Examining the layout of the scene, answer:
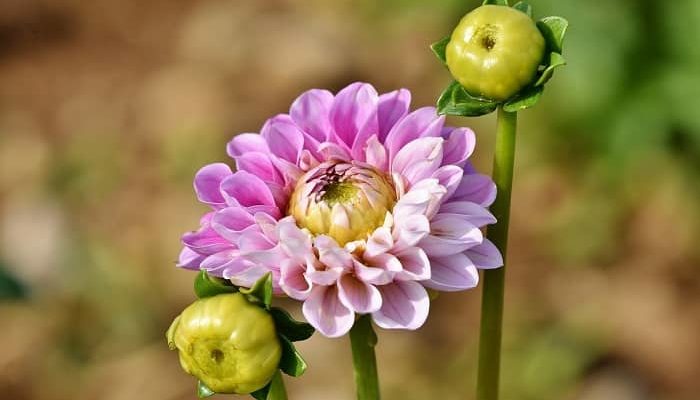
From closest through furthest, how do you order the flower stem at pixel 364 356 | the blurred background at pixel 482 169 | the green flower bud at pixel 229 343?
the green flower bud at pixel 229 343 < the flower stem at pixel 364 356 < the blurred background at pixel 482 169

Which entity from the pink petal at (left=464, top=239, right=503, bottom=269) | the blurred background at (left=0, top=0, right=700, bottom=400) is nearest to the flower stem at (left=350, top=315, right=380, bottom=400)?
the pink petal at (left=464, top=239, right=503, bottom=269)

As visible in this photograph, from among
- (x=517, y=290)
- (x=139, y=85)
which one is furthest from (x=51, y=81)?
(x=517, y=290)

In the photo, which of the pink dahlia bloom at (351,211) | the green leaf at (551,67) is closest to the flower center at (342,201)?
the pink dahlia bloom at (351,211)

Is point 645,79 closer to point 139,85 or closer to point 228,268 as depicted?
point 139,85

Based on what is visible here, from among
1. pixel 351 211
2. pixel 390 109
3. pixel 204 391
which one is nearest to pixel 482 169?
pixel 390 109

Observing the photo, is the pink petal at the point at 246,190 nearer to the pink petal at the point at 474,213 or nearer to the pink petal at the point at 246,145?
the pink petal at the point at 246,145

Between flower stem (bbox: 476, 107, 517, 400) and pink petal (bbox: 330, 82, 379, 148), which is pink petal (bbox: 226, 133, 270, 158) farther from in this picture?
flower stem (bbox: 476, 107, 517, 400)

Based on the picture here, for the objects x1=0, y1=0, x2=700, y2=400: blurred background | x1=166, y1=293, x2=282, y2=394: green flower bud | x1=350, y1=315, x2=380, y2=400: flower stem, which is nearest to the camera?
x1=166, y1=293, x2=282, y2=394: green flower bud
